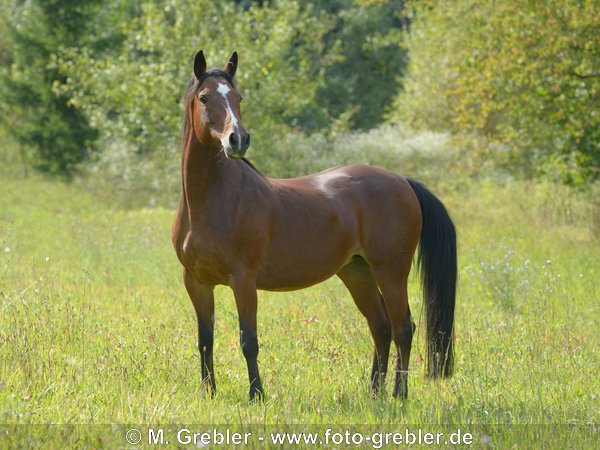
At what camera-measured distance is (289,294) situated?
Answer: 10320 millimetres

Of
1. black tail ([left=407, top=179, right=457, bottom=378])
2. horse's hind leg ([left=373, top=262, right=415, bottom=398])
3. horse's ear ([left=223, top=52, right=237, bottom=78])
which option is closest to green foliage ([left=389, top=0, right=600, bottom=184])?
black tail ([left=407, top=179, right=457, bottom=378])

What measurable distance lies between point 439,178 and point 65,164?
12366 millimetres

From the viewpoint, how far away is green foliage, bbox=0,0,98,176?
27.5 meters

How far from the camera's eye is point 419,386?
20.7 feet

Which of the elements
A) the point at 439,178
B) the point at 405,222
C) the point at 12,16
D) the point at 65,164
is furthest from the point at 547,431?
the point at 12,16

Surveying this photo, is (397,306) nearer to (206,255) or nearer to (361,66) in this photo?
(206,255)

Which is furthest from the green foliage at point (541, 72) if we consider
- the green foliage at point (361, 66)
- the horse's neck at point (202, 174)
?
the green foliage at point (361, 66)

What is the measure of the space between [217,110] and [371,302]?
84.1 inches

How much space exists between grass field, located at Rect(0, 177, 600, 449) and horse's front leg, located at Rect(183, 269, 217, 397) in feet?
0.41

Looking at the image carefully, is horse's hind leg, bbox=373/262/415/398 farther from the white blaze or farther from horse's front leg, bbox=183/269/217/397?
the white blaze

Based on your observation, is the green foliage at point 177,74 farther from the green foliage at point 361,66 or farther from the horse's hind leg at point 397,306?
the green foliage at point 361,66

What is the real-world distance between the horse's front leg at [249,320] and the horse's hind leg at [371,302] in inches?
48.6

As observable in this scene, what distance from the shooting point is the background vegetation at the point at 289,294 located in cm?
538

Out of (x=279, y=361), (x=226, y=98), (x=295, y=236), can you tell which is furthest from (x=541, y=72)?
(x=226, y=98)
